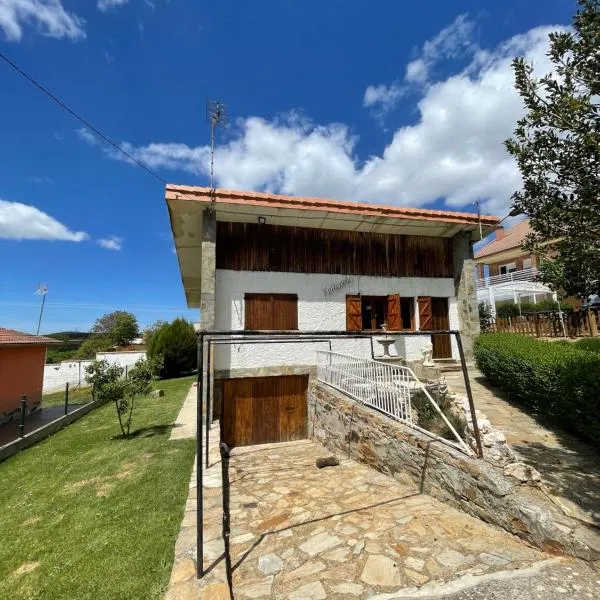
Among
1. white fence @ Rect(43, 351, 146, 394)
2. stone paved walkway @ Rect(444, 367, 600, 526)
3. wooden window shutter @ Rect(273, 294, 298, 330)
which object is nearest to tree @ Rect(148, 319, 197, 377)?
white fence @ Rect(43, 351, 146, 394)

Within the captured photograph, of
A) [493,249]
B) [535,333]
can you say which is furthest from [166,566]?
[493,249]

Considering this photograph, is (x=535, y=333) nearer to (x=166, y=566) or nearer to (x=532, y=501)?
(x=532, y=501)

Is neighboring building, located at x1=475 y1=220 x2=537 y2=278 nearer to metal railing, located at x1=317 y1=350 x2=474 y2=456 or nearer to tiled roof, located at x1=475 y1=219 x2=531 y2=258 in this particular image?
tiled roof, located at x1=475 y1=219 x2=531 y2=258

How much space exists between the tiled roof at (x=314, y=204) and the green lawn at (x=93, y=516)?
22.4ft

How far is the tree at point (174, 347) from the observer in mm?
21703

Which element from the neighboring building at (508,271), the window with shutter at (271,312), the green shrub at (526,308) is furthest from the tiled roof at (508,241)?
the window with shutter at (271,312)

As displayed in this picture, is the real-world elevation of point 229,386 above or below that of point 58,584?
above

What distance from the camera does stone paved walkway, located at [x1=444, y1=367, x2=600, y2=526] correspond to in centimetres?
383

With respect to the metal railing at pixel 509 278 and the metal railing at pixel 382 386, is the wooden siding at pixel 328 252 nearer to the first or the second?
the metal railing at pixel 382 386

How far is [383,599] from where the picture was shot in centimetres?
300

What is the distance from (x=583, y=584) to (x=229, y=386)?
27.9 ft

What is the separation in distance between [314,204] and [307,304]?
3.22 meters

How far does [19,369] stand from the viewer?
12.4 m

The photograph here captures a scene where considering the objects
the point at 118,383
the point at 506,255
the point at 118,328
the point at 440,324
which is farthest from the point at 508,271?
the point at 118,328
